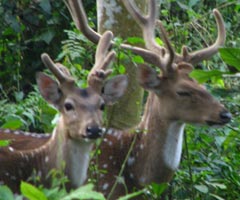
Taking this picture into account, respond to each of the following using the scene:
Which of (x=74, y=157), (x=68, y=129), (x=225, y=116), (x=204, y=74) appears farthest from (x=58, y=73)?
(x=204, y=74)

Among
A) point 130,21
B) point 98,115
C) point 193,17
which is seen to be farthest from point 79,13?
point 193,17

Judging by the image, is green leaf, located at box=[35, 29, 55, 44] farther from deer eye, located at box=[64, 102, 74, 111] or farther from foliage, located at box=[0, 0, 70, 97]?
deer eye, located at box=[64, 102, 74, 111]

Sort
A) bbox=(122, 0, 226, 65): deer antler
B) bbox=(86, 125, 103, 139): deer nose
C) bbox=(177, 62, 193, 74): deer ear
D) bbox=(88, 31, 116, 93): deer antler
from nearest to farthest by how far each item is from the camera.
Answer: bbox=(86, 125, 103, 139): deer nose
bbox=(88, 31, 116, 93): deer antler
bbox=(177, 62, 193, 74): deer ear
bbox=(122, 0, 226, 65): deer antler

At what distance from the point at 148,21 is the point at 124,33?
26 cm

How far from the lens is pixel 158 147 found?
7504 mm

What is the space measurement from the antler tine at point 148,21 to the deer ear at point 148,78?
0.32 m

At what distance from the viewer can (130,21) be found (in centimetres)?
829

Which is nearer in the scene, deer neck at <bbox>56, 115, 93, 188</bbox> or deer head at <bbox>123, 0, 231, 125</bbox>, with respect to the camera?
deer neck at <bbox>56, 115, 93, 188</bbox>

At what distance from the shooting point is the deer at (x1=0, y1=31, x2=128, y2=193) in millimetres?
6523

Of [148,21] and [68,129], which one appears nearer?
[68,129]

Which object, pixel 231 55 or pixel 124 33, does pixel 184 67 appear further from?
pixel 231 55

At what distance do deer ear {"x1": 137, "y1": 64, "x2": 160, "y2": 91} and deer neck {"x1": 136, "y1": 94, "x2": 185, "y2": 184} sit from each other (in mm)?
180

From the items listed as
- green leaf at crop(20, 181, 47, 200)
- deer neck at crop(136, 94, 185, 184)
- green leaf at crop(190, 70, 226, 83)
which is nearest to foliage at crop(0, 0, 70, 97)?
deer neck at crop(136, 94, 185, 184)

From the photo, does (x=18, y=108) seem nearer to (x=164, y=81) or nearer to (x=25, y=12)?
(x=164, y=81)
